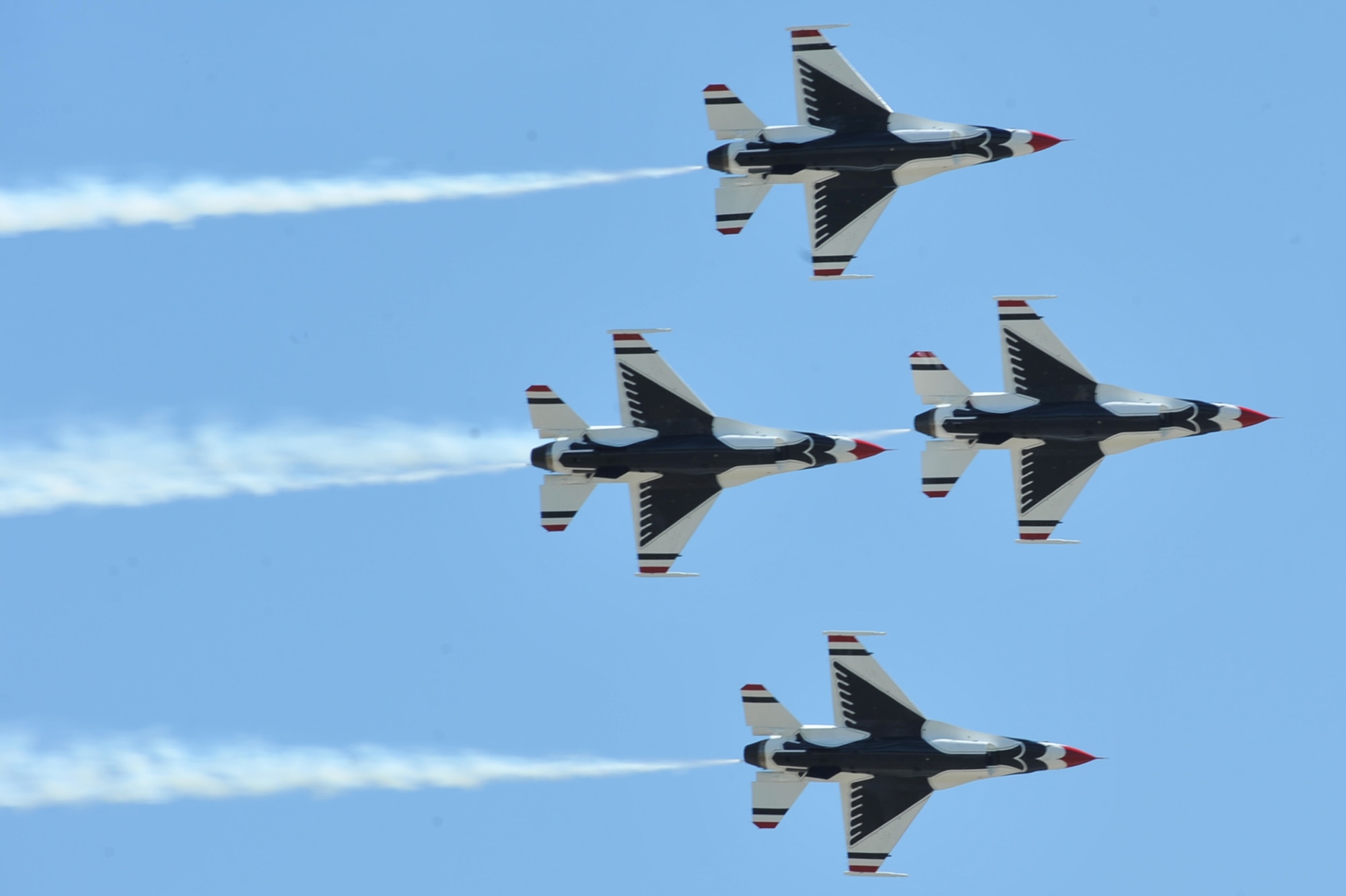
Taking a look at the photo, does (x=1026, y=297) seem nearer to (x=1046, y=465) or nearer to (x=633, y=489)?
(x=1046, y=465)

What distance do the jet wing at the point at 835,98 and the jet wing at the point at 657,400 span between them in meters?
9.02

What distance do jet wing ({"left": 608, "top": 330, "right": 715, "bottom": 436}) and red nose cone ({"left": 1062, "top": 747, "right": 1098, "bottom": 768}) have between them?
14.9 metres

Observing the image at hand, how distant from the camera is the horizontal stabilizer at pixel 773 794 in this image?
271ft

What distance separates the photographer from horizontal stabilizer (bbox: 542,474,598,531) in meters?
83.6

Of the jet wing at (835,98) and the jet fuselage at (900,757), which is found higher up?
the jet wing at (835,98)

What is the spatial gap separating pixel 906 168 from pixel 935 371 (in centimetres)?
700

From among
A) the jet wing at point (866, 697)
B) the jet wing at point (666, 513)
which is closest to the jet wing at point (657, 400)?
the jet wing at point (666, 513)

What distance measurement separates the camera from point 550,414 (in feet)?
272

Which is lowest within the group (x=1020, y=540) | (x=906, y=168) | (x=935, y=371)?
(x=1020, y=540)

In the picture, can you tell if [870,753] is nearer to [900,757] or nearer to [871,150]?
[900,757]

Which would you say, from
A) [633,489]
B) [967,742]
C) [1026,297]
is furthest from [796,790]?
[1026,297]

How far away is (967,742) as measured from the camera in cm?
8294

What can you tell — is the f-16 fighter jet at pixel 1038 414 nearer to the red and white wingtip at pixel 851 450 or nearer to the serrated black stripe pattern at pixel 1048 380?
the serrated black stripe pattern at pixel 1048 380

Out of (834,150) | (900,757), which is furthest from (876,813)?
(834,150)
